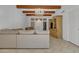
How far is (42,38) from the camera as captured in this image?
6.98m

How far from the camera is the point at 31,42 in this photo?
22.8 ft

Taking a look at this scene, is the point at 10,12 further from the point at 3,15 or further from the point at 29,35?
the point at 29,35

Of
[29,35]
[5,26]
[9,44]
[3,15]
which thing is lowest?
[9,44]

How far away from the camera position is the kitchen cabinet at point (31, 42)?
6930mm

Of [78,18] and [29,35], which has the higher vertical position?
[78,18]

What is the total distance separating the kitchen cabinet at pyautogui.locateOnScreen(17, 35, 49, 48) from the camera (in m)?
6.93
